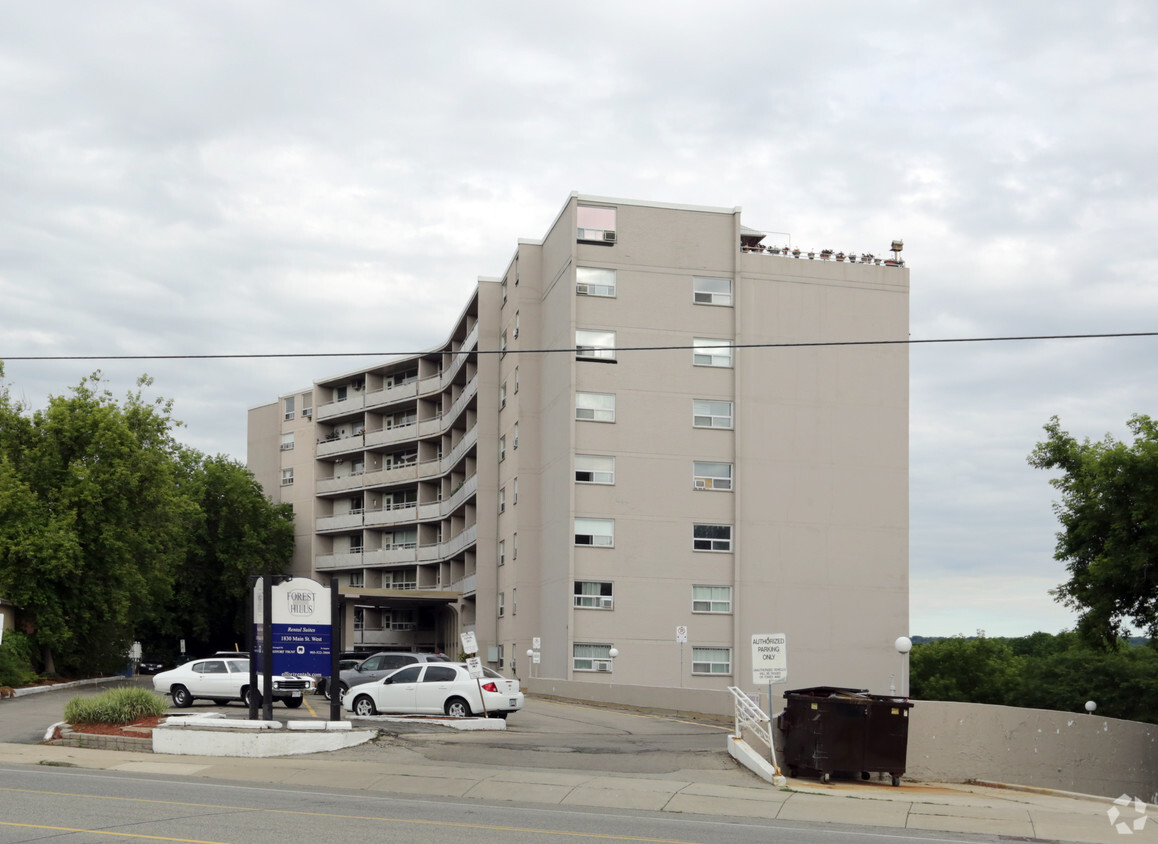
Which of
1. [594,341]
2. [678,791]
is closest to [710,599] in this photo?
[594,341]

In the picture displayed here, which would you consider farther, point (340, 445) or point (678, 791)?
point (340, 445)

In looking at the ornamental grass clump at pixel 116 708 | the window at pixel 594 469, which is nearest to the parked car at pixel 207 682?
the ornamental grass clump at pixel 116 708

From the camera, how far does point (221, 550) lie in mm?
79938

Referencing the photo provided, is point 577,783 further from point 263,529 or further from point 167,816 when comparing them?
point 263,529

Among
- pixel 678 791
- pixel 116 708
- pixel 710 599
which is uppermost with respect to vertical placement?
pixel 710 599

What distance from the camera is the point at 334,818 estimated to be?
13891mm

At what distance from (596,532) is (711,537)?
481cm

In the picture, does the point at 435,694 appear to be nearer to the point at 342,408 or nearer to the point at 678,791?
the point at 678,791

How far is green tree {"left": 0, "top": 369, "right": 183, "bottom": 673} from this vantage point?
44875 mm

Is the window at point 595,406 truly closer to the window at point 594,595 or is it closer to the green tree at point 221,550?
the window at point 594,595

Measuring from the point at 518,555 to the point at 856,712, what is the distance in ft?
113

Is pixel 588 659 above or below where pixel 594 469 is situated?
below

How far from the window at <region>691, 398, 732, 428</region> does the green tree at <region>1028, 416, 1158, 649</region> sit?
43.6ft

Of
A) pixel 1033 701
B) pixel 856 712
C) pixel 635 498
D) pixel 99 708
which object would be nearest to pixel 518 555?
pixel 635 498
